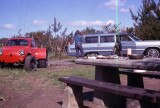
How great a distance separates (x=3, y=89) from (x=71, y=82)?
272 cm

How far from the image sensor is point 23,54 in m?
9.54

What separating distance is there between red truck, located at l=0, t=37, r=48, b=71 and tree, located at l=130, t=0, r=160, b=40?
1013 centimetres

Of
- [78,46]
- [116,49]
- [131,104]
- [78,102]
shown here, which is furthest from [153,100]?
[116,49]

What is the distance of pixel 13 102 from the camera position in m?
4.48

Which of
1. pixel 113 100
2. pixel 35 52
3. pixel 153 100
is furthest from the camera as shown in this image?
pixel 35 52

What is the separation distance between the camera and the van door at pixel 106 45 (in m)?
12.8

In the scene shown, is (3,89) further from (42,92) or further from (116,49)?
(116,49)

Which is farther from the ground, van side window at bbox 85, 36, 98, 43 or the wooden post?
van side window at bbox 85, 36, 98, 43

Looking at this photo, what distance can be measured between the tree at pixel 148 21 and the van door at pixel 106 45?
6029 millimetres

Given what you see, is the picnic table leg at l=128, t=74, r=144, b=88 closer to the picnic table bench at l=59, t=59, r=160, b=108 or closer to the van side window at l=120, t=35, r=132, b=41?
the picnic table bench at l=59, t=59, r=160, b=108

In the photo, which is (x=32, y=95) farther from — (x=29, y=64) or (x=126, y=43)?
(x=126, y=43)

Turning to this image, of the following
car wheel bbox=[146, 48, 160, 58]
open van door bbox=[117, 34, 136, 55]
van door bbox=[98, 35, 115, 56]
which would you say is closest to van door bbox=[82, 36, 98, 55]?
van door bbox=[98, 35, 115, 56]

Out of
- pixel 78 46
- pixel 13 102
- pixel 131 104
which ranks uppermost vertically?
pixel 78 46

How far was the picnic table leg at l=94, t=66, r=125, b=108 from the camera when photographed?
13.9 feet
